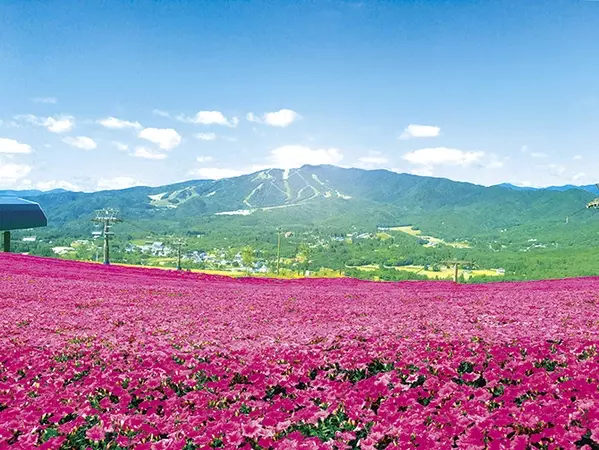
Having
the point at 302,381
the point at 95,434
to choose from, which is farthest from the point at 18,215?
the point at 95,434

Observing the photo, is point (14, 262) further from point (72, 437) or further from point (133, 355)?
point (72, 437)

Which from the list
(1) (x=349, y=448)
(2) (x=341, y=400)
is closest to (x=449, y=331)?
(2) (x=341, y=400)

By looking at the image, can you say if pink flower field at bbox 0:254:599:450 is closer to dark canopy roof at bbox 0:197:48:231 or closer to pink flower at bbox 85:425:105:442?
pink flower at bbox 85:425:105:442

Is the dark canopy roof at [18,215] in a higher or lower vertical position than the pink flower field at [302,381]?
higher

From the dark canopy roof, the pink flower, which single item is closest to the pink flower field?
the pink flower

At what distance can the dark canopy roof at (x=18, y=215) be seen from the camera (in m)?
56.1

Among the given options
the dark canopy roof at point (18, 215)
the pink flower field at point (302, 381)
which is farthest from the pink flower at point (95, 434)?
the dark canopy roof at point (18, 215)

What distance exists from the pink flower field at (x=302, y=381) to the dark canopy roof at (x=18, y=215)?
48.2 m

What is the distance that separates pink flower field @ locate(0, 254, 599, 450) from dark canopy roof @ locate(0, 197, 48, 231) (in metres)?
48.2

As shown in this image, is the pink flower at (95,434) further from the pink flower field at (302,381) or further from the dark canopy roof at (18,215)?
the dark canopy roof at (18,215)

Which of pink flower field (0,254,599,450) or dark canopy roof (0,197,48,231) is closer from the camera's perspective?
pink flower field (0,254,599,450)

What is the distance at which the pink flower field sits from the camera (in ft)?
19.2

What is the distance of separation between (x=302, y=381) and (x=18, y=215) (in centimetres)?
5901

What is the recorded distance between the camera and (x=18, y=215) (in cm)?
5769
